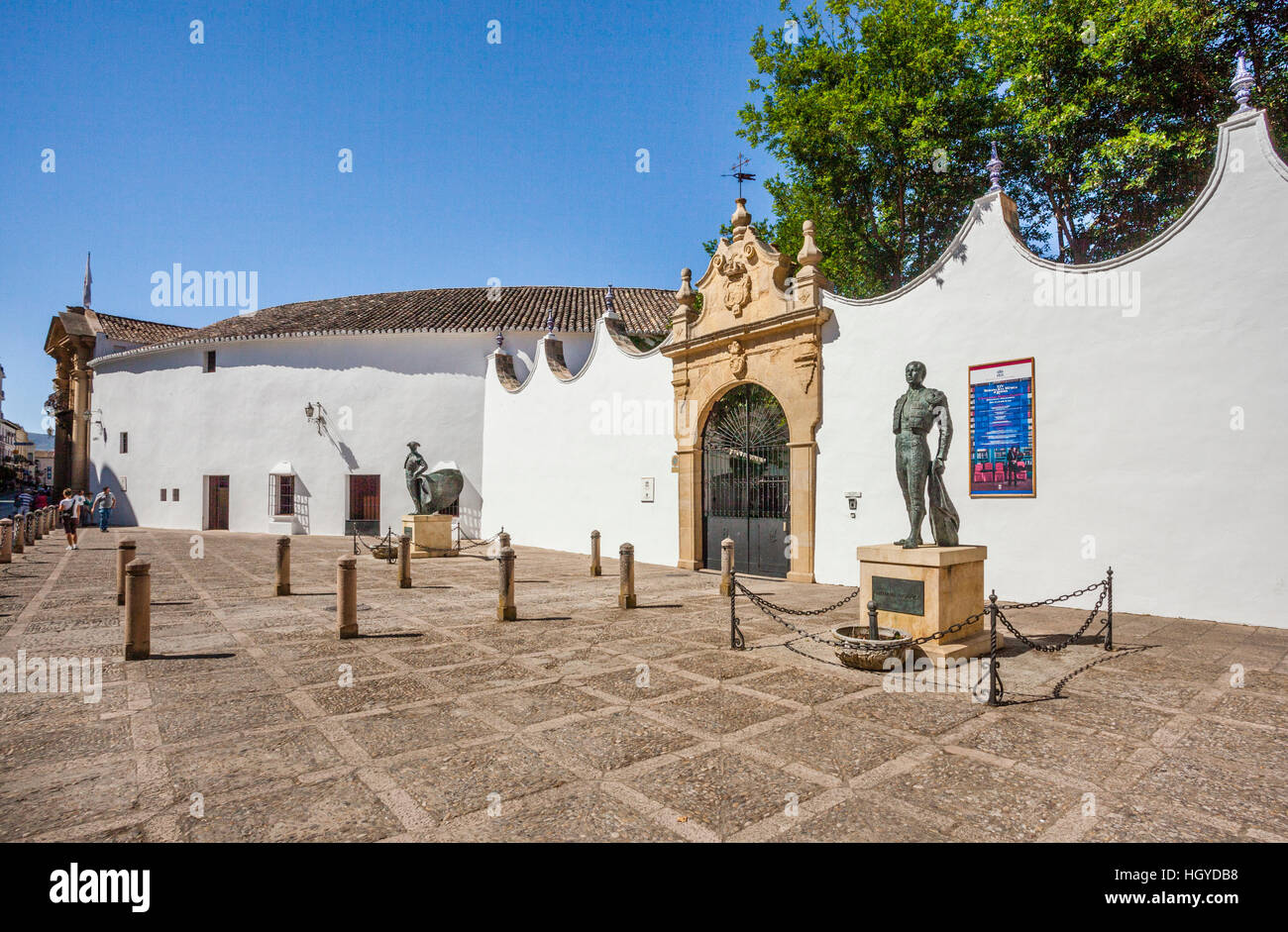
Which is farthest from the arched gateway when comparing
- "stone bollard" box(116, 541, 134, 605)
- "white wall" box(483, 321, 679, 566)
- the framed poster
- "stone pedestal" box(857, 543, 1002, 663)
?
"stone bollard" box(116, 541, 134, 605)

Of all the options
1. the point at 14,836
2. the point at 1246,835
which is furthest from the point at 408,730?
the point at 1246,835

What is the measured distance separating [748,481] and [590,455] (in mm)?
5169

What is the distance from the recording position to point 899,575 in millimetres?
6859

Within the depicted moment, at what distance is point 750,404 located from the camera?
13711 mm

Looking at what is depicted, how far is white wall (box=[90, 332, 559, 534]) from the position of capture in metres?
24.3

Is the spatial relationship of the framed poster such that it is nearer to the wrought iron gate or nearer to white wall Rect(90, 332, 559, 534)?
the wrought iron gate

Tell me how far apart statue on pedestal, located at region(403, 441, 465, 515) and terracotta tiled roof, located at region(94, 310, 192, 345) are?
22.1 meters

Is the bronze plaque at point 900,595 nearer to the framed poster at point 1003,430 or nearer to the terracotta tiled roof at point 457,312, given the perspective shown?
the framed poster at point 1003,430

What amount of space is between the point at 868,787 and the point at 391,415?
924 inches

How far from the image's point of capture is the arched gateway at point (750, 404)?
485 inches

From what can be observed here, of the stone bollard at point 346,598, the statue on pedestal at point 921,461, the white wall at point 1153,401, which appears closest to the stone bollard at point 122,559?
the stone bollard at point 346,598

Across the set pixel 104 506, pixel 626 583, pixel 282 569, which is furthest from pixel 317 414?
pixel 626 583

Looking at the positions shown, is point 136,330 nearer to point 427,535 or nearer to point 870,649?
point 427,535
